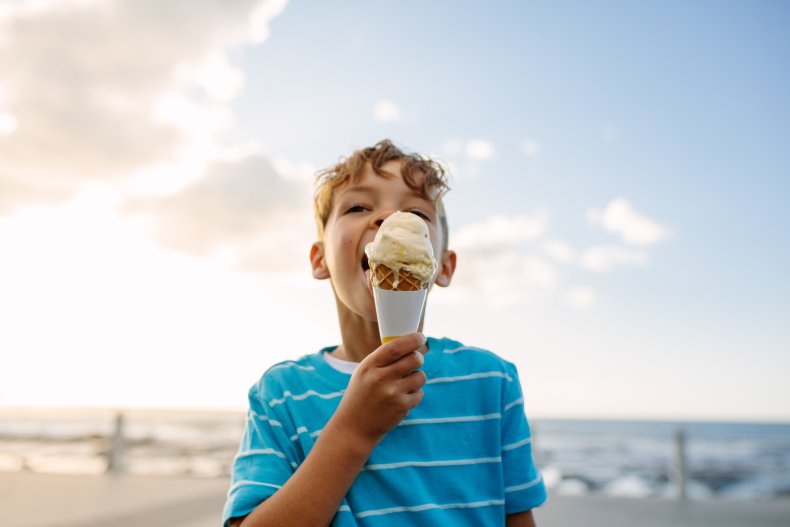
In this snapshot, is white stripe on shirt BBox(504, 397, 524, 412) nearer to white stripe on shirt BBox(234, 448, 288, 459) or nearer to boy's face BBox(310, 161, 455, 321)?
boy's face BBox(310, 161, 455, 321)

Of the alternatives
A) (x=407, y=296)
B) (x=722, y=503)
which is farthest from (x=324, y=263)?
(x=722, y=503)

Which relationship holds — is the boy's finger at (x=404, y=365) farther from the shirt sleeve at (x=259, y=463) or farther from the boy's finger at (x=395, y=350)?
the shirt sleeve at (x=259, y=463)

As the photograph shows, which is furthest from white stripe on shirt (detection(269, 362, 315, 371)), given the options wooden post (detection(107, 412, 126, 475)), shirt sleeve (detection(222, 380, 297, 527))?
wooden post (detection(107, 412, 126, 475))

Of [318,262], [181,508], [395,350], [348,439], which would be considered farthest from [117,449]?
[395,350]

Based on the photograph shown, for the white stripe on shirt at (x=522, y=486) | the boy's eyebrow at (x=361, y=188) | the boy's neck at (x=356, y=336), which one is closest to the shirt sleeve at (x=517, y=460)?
the white stripe on shirt at (x=522, y=486)

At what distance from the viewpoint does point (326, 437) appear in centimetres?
133

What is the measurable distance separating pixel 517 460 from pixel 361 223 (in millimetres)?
734

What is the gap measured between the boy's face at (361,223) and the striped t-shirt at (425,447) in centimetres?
21

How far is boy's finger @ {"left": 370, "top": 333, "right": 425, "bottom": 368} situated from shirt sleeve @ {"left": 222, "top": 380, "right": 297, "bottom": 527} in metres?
0.36

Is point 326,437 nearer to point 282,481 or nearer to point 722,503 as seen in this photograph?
point 282,481

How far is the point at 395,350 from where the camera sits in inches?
51.7

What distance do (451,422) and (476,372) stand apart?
0.53ft

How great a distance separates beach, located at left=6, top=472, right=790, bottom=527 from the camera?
5953mm

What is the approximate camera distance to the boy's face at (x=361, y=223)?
1613 mm
